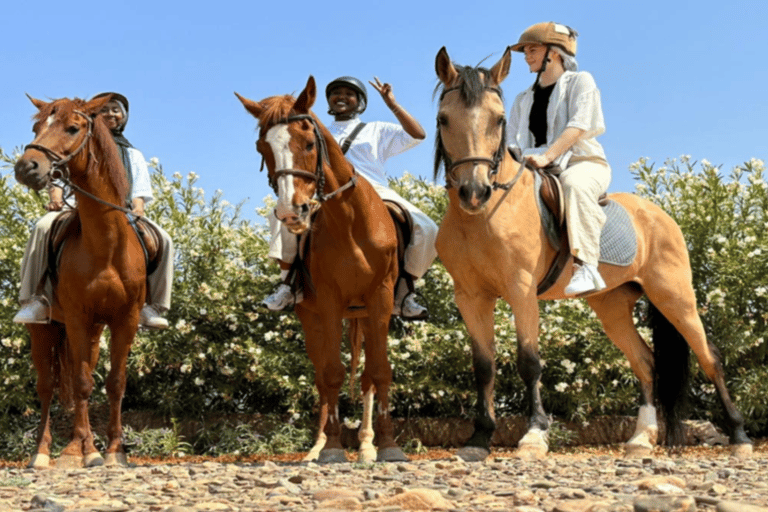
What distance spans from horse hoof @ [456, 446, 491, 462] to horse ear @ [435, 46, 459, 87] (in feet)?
8.14

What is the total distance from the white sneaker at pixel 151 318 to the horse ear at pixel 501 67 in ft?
11.5

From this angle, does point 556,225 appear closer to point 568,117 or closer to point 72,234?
point 568,117

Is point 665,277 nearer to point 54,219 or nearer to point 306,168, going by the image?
point 306,168

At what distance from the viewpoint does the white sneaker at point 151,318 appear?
310 inches

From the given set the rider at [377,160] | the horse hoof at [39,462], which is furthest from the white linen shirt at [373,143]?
the horse hoof at [39,462]

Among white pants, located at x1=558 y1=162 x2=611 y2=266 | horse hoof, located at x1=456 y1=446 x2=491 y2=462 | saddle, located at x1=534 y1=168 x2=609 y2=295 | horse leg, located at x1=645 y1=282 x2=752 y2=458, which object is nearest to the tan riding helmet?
white pants, located at x1=558 y1=162 x2=611 y2=266

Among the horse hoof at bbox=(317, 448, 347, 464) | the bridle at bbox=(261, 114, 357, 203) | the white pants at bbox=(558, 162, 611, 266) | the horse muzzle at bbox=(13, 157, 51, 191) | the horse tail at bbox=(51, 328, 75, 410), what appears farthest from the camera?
the horse tail at bbox=(51, 328, 75, 410)

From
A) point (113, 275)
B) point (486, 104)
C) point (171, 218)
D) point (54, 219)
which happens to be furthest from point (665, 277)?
point (171, 218)

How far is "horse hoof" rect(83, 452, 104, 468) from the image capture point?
711 cm

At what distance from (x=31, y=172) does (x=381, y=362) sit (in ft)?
9.31

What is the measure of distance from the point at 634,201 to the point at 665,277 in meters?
0.71

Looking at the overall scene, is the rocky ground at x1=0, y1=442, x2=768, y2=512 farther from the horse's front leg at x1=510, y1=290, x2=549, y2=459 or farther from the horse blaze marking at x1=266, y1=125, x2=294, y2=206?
the horse blaze marking at x1=266, y1=125, x2=294, y2=206

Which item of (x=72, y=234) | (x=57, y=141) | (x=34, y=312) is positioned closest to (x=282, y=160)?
(x=57, y=141)

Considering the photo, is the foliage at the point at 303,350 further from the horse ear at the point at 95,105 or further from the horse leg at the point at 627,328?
the horse ear at the point at 95,105
